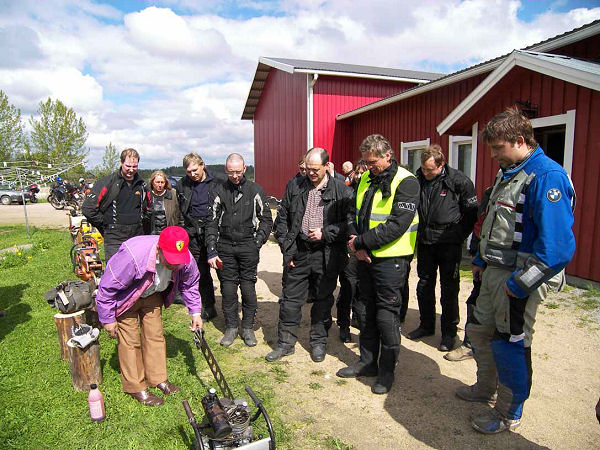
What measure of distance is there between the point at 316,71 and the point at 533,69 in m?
7.84

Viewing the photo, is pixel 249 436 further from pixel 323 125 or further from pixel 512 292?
pixel 323 125

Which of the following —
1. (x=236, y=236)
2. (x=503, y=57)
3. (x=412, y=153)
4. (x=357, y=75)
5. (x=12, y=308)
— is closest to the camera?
(x=236, y=236)

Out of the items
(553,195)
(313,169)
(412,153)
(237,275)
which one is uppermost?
(412,153)

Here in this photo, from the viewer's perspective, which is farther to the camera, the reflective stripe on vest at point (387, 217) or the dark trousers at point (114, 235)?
the dark trousers at point (114, 235)

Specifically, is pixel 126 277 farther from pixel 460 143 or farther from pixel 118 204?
pixel 460 143

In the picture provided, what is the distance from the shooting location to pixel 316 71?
12.8 metres

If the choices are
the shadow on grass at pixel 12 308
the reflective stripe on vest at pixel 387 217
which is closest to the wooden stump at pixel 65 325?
the shadow on grass at pixel 12 308

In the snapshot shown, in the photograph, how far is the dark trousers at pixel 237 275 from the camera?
13.8 feet

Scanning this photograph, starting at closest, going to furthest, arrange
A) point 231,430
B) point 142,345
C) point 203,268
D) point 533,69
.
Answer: point 231,430 → point 142,345 → point 203,268 → point 533,69

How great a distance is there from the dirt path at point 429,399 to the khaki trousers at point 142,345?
1003 millimetres

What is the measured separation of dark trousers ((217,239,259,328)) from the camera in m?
4.20

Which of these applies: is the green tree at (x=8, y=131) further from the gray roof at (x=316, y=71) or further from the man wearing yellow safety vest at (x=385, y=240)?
the man wearing yellow safety vest at (x=385, y=240)

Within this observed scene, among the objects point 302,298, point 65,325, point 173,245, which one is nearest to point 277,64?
point 302,298

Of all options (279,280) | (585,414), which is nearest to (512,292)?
(585,414)
